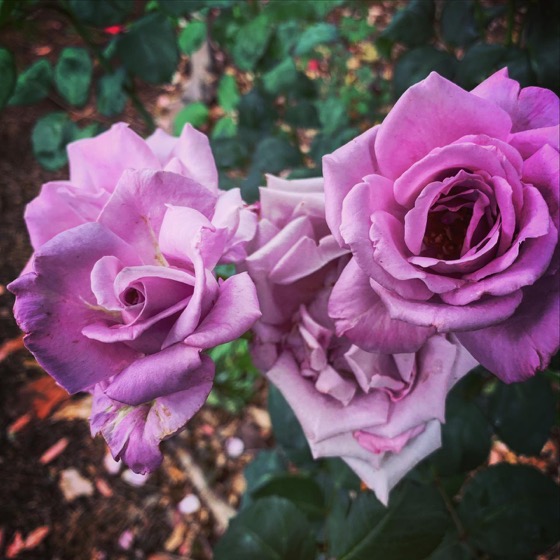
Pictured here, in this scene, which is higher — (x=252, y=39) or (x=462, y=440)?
(x=252, y=39)

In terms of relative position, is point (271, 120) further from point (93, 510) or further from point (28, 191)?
point (28, 191)

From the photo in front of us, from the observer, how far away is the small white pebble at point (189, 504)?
170 cm

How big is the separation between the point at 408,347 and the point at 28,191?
99.9 inches

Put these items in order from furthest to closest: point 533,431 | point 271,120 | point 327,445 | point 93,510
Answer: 1. point 93,510
2. point 271,120
3. point 533,431
4. point 327,445

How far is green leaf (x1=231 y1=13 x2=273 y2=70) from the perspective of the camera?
108cm

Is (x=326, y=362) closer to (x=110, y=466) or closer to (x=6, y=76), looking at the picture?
(x=6, y=76)

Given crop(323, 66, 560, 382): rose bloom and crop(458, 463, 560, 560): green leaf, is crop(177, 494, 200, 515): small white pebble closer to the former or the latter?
crop(458, 463, 560, 560): green leaf

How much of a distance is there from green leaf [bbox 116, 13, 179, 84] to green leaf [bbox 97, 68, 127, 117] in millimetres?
102

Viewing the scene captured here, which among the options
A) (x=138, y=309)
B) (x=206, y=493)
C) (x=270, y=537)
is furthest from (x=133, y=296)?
(x=206, y=493)

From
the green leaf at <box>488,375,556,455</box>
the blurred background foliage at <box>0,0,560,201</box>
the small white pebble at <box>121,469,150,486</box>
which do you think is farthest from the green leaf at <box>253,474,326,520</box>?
the small white pebble at <box>121,469,150,486</box>

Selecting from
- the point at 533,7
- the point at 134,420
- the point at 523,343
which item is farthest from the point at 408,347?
the point at 533,7

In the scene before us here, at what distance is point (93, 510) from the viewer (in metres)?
1.77

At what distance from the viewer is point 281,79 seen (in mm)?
1140

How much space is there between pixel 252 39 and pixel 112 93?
0.31 metres
